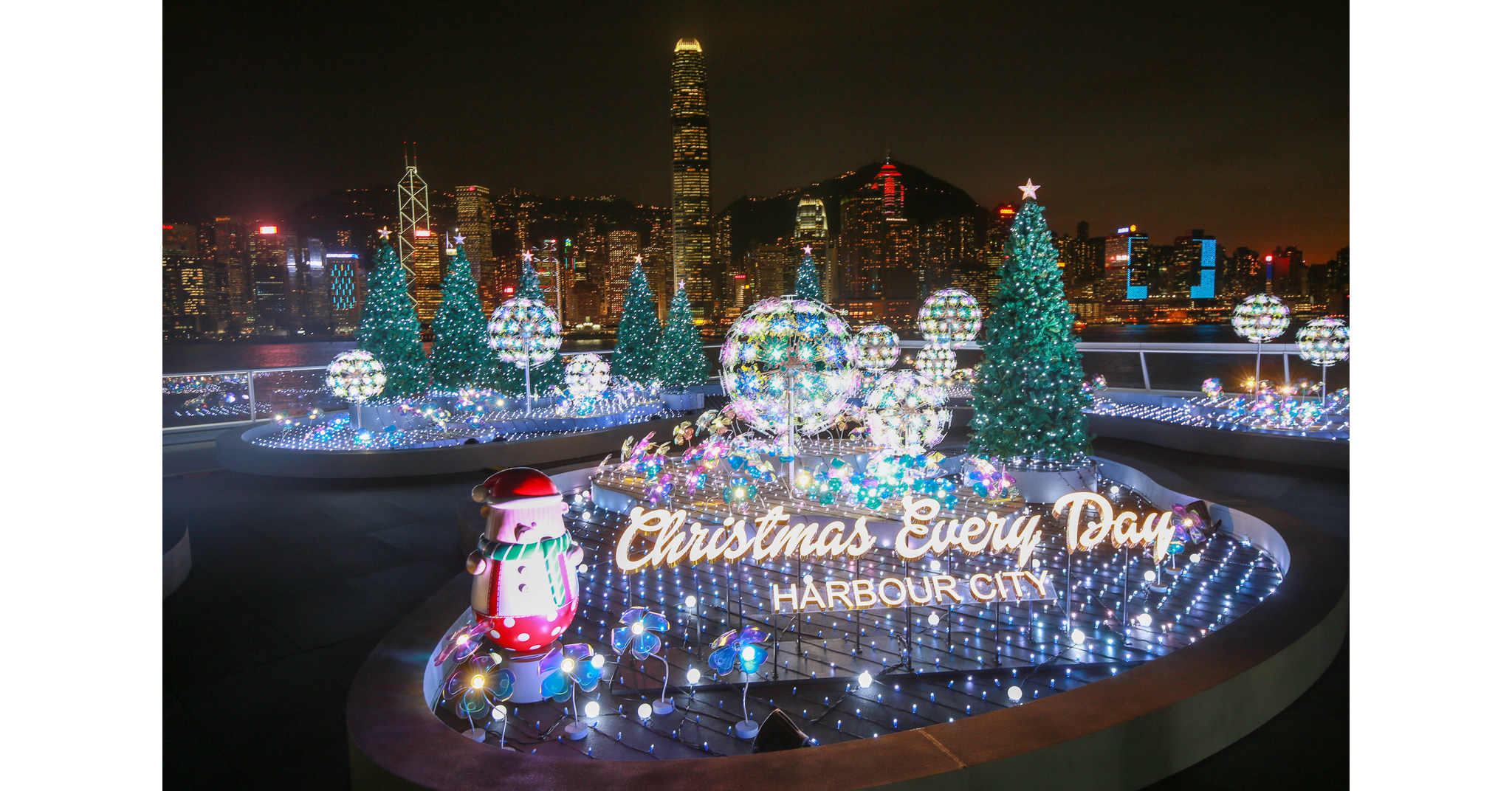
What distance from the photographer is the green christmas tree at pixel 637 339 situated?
881 inches

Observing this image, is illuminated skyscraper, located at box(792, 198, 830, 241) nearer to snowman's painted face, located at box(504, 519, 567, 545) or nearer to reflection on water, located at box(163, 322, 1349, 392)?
reflection on water, located at box(163, 322, 1349, 392)

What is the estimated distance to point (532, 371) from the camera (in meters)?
18.5

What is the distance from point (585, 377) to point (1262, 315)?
1474 centimetres

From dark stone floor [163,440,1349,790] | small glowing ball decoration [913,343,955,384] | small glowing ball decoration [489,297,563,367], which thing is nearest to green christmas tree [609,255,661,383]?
small glowing ball decoration [489,297,563,367]

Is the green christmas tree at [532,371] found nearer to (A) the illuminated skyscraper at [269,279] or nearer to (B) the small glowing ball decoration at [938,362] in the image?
(B) the small glowing ball decoration at [938,362]

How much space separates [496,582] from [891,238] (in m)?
70.9

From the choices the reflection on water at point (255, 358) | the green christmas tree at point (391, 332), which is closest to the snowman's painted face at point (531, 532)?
the green christmas tree at point (391, 332)

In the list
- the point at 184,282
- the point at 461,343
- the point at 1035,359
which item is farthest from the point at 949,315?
the point at 184,282

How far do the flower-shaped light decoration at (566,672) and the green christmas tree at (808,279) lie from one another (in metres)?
17.4

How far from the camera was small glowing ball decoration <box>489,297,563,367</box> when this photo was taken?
605 inches

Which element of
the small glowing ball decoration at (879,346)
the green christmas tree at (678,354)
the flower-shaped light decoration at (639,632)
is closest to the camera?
the flower-shaped light decoration at (639,632)

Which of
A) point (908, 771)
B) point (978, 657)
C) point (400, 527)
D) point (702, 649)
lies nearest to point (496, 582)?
point (702, 649)

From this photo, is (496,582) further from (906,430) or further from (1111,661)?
(906,430)

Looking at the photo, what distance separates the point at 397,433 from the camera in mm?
13719
